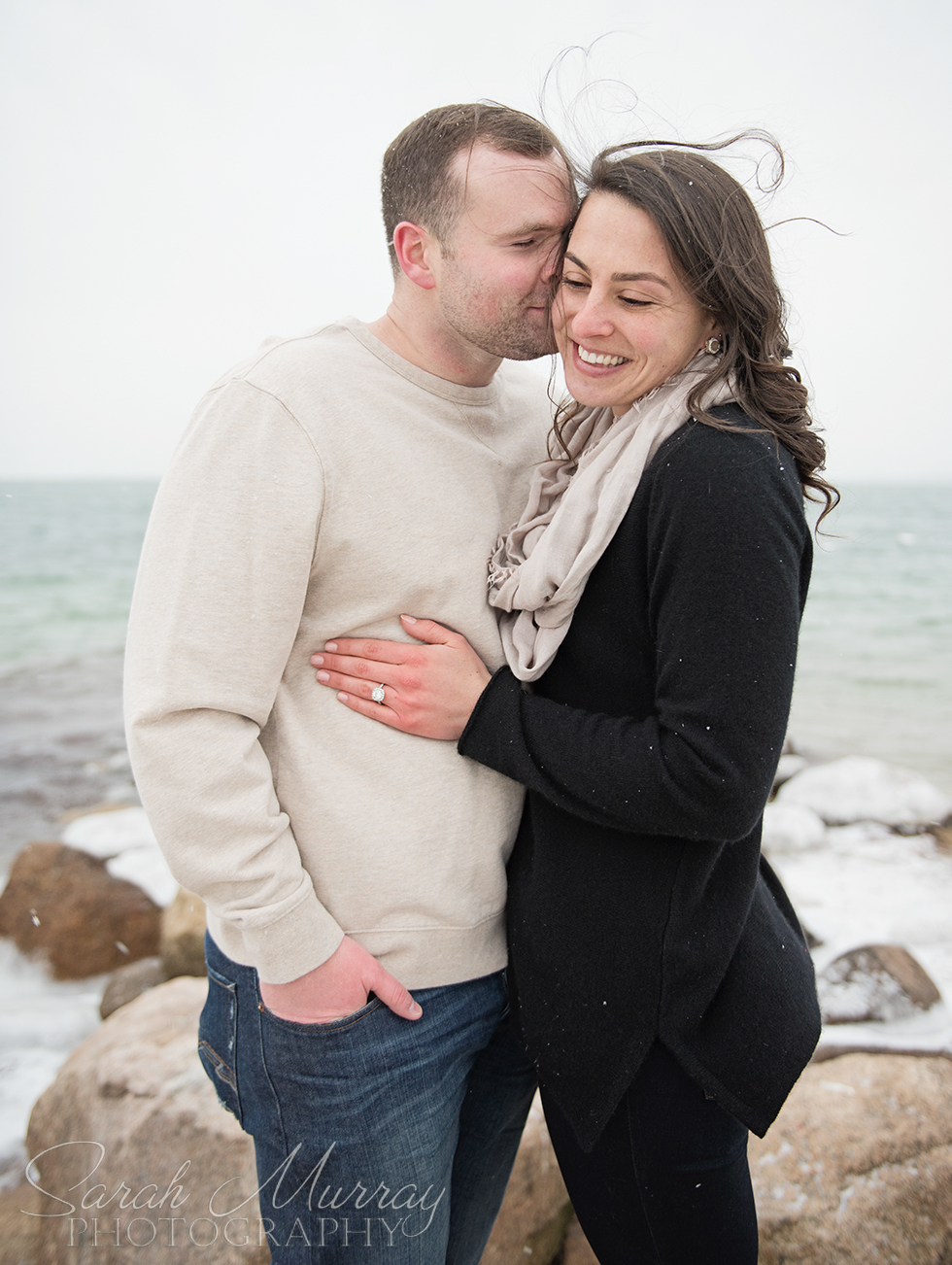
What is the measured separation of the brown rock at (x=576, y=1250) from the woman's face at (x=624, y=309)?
7.61ft

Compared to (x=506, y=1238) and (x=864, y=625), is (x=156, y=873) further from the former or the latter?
(x=864, y=625)

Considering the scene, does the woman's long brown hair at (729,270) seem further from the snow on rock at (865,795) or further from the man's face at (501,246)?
the snow on rock at (865,795)

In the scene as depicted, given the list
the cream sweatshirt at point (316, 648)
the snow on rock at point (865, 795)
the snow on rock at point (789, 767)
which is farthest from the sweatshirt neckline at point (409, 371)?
the snow on rock at point (789, 767)

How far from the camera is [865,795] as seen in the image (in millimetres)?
5766

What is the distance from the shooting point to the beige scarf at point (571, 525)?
4.37 ft

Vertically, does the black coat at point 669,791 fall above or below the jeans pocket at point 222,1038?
above

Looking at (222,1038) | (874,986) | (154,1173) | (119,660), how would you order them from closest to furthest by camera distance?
(222,1038) → (154,1173) → (874,986) → (119,660)

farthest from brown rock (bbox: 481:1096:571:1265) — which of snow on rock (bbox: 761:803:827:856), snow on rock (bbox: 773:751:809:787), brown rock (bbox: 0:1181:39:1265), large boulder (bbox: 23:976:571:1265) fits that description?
snow on rock (bbox: 773:751:809:787)

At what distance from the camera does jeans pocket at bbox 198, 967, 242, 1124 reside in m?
1.56

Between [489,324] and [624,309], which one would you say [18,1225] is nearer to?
[489,324]

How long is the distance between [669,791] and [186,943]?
303cm

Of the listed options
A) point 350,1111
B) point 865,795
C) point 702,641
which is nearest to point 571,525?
point 702,641

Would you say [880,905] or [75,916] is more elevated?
[75,916]

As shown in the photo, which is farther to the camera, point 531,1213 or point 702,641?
point 531,1213
